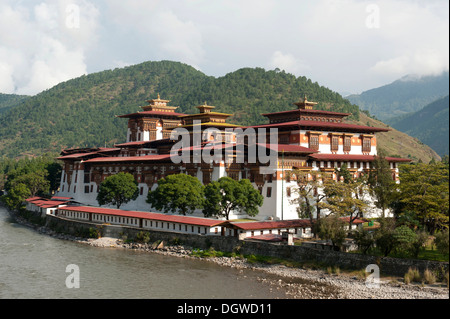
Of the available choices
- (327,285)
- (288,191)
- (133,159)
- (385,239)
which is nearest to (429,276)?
(385,239)

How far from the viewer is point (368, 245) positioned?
151ft

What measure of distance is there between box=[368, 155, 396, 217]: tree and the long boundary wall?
1213 centimetres

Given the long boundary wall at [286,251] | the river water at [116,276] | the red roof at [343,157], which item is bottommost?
the river water at [116,276]

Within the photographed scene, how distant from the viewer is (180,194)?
62.9m

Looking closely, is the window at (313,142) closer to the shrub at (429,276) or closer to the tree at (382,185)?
the tree at (382,185)

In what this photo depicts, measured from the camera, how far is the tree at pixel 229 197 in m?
61.2

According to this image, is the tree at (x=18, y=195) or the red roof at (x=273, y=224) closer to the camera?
the red roof at (x=273, y=224)

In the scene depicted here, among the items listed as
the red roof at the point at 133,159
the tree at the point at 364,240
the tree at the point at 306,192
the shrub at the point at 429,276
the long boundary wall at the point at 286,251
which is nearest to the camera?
the shrub at the point at 429,276

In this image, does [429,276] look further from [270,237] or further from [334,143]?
[334,143]

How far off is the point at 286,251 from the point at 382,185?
17479 mm

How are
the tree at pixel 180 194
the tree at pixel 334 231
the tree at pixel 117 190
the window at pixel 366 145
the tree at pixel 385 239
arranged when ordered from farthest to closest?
the window at pixel 366 145
the tree at pixel 117 190
the tree at pixel 180 194
the tree at pixel 334 231
the tree at pixel 385 239

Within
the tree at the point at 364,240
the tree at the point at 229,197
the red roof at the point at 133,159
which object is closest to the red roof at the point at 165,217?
the tree at the point at 229,197

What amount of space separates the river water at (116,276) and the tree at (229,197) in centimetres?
930

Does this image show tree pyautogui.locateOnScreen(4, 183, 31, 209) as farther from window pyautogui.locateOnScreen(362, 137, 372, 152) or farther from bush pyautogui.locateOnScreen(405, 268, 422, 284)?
bush pyautogui.locateOnScreen(405, 268, 422, 284)
